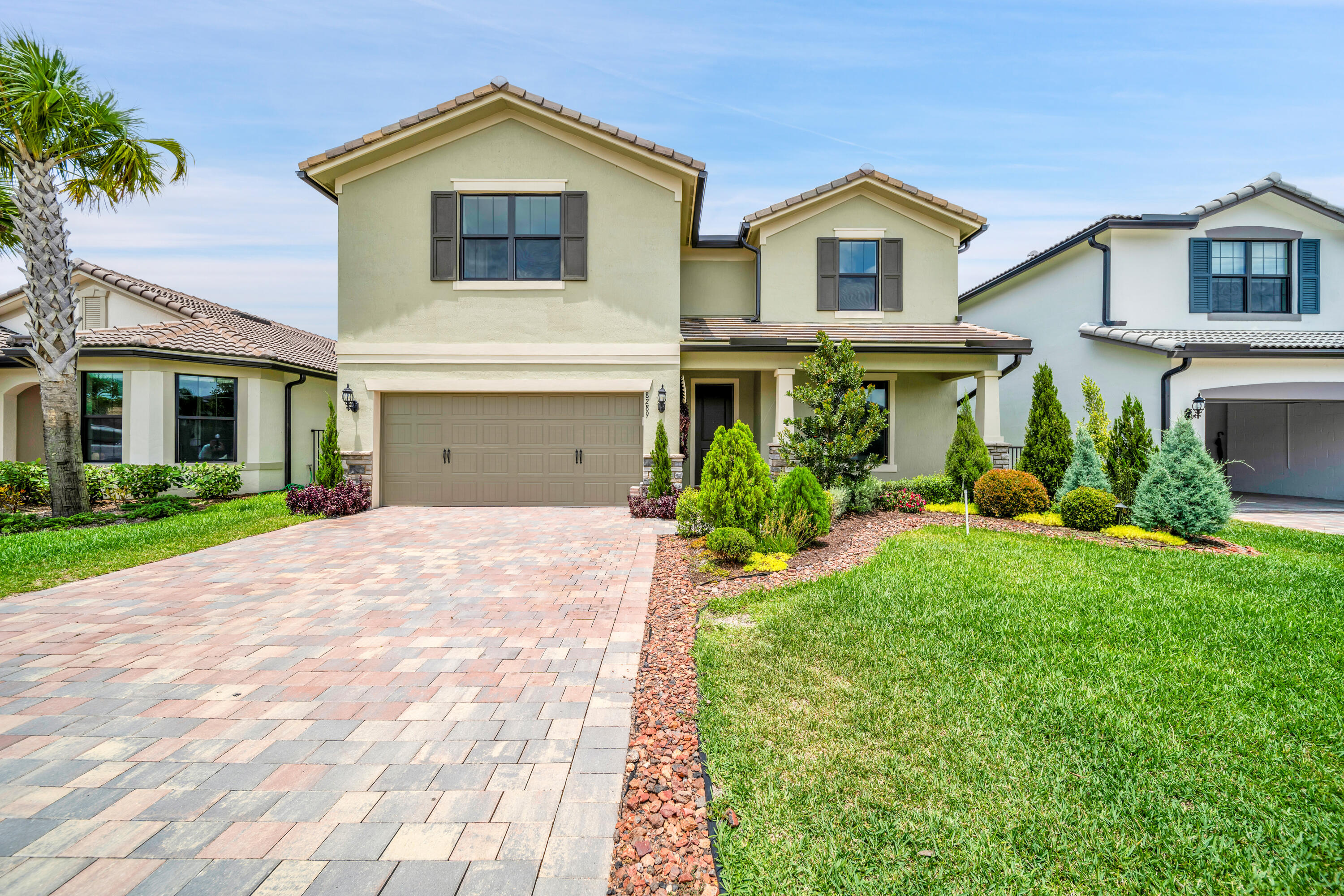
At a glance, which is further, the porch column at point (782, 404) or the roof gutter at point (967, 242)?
the roof gutter at point (967, 242)

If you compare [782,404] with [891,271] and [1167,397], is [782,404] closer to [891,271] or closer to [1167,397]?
[891,271]

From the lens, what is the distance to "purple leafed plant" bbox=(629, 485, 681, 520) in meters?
10.9

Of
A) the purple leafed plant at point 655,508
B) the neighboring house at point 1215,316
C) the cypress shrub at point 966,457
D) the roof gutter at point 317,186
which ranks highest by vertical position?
the roof gutter at point 317,186

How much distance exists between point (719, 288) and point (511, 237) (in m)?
4.93

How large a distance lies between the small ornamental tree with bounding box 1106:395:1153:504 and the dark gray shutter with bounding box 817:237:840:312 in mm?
5760

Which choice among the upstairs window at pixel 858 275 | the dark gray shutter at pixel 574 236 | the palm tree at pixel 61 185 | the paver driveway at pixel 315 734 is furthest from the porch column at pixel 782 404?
the palm tree at pixel 61 185

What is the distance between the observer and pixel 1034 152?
14828mm

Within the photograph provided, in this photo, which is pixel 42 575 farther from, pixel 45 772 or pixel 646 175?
pixel 646 175

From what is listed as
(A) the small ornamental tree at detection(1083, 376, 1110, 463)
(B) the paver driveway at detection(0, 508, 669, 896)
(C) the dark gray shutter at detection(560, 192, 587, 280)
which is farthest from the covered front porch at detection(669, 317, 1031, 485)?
Answer: (B) the paver driveway at detection(0, 508, 669, 896)

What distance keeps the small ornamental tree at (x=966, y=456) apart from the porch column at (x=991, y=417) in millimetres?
390

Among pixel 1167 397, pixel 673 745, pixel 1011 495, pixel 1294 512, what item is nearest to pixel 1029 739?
pixel 673 745

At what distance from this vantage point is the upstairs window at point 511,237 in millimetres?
11773

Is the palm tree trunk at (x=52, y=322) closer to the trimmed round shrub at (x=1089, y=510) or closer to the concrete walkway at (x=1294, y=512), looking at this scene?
the trimmed round shrub at (x=1089, y=510)

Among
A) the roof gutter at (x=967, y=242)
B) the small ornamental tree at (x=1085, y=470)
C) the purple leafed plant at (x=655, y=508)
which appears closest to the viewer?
the small ornamental tree at (x=1085, y=470)
